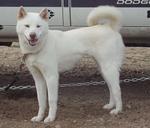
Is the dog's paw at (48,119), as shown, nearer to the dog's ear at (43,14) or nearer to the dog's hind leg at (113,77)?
the dog's hind leg at (113,77)

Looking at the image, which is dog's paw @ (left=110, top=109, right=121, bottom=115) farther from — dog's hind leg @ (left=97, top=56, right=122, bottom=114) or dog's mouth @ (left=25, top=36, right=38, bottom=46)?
dog's mouth @ (left=25, top=36, right=38, bottom=46)

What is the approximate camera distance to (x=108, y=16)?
21.2ft

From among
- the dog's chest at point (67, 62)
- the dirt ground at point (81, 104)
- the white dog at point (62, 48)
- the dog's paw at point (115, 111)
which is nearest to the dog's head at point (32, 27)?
the white dog at point (62, 48)

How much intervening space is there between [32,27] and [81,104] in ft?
5.36

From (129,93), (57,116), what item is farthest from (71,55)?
(129,93)

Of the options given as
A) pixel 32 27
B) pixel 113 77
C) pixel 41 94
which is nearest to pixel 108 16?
pixel 113 77

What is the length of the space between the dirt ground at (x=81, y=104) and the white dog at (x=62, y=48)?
0.20 meters

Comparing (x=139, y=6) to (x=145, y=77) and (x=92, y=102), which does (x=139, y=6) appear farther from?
(x=145, y=77)

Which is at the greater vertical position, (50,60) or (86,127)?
(50,60)

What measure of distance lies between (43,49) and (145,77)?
10.8 feet

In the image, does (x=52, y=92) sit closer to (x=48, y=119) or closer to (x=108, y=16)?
(x=48, y=119)

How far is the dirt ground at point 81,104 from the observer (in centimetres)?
608

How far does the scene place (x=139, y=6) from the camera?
270 inches

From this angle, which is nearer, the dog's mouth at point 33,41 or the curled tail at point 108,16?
the dog's mouth at point 33,41
